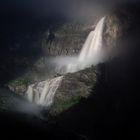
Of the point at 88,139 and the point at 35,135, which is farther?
the point at 88,139

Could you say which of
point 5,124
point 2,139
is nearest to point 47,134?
point 5,124

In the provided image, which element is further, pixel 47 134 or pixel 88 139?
pixel 88 139

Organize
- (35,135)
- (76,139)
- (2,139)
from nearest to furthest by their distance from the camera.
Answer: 1. (2,139)
2. (35,135)
3. (76,139)

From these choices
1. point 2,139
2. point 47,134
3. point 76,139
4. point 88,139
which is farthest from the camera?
Answer: point 88,139

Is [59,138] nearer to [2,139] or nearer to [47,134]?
[47,134]

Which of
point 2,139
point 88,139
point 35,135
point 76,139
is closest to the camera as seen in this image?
point 2,139

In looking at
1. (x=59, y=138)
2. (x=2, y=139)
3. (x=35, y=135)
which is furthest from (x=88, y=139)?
(x=2, y=139)

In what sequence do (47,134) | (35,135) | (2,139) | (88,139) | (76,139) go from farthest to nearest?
(88,139)
(76,139)
(47,134)
(35,135)
(2,139)

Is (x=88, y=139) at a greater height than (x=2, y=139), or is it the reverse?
(x=88, y=139)

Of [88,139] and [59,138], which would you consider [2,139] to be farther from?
[88,139]
